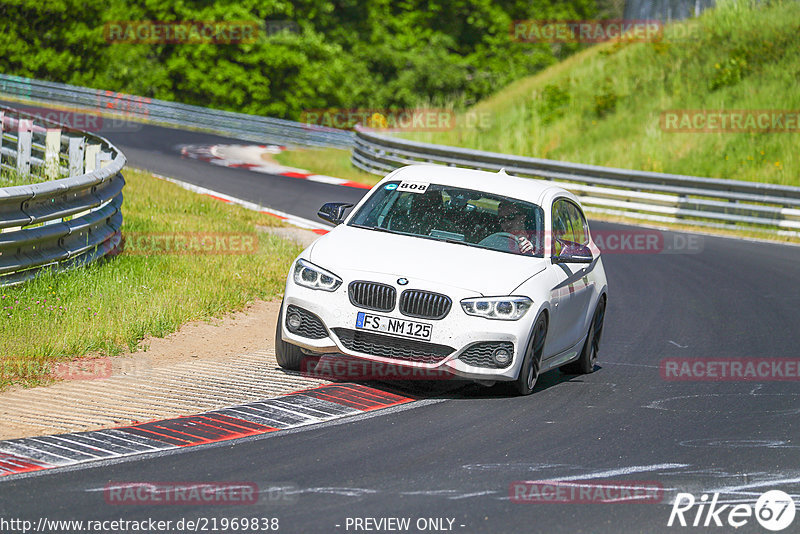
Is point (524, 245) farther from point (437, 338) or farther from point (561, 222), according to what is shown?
point (437, 338)

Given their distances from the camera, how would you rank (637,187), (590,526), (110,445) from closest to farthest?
1. (590,526)
2. (110,445)
3. (637,187)

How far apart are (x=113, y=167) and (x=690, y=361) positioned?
690 centimetres

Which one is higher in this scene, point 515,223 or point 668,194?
point 515,223

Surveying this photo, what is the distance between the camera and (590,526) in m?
5.95

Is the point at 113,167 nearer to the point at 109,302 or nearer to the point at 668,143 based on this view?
the point at 109,302

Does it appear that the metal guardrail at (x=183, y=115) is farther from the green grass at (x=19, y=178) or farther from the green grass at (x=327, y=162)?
the green grass at (x=19, y=178)

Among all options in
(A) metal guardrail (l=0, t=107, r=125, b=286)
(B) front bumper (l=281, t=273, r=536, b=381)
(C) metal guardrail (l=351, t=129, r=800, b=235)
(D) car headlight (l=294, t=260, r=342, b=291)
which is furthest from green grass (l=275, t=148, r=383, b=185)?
(B) front bumper (l=281, t=273, r=536, b=381)

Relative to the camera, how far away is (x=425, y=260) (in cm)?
891

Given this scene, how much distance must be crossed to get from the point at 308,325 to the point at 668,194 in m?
17.1

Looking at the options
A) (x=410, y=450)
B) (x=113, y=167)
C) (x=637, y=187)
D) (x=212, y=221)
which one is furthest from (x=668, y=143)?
(x=410, y=450)

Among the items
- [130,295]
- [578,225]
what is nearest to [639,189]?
[578,225]

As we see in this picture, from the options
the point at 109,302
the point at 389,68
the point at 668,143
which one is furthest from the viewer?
the point at 389,68

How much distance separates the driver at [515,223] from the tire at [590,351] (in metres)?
1.25

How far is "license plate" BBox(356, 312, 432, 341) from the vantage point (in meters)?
8.56
